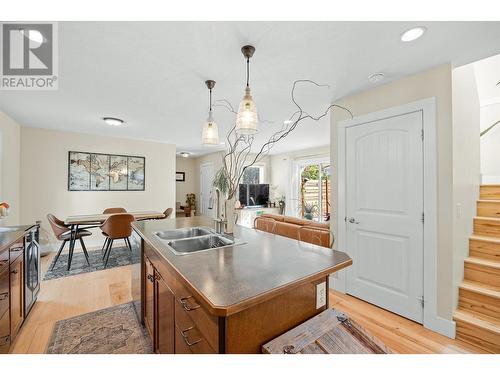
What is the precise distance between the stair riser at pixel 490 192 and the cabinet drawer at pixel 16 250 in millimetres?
4531

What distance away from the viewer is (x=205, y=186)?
7.35m

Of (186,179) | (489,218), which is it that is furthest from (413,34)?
(186,179)

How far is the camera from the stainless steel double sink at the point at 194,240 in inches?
62.2

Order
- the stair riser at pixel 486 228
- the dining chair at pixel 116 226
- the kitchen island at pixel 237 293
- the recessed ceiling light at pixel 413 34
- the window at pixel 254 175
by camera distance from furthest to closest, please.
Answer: the window at pixel 254 175 → the dining chair at pixel 116 226 → the stair riser at pixel 486 228 → the recessed ceiling light at pixel 413 34 → the kitchen island at pixel 237 293

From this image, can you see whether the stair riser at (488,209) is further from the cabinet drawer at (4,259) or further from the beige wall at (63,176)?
the beige wall at (63,176)

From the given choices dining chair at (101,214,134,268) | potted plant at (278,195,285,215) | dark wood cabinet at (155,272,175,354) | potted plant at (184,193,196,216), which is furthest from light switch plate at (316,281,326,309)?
potted plant at (184,193,196,216)

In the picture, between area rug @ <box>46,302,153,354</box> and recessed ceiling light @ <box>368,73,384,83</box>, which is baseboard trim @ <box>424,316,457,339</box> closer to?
recessed ceiling light @ <box>368,73,384,83</box>

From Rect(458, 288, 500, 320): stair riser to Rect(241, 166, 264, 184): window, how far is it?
5.49 meters

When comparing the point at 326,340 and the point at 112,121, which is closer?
the point at 326,340

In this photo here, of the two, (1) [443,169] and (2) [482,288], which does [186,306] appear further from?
(2) [482,288]

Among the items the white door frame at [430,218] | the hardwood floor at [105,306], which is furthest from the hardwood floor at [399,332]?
the white door frame at [430,218]

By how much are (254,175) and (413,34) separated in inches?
228

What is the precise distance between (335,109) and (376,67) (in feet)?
2.67

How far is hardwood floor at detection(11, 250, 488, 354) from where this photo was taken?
1774mm
